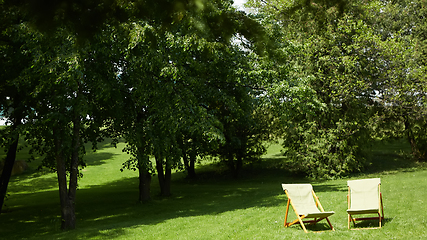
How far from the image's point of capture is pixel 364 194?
9016 mm

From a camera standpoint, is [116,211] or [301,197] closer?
[301,197]

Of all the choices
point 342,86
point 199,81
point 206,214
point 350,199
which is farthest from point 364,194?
point 342,86

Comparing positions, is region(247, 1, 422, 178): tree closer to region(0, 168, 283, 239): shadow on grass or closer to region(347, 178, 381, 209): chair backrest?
region(0, 168, 283, 239): shadow on grass

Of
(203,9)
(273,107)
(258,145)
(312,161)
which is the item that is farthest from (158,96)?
(258,145)

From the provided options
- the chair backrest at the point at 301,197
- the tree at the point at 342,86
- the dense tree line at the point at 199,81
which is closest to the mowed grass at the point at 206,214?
the chair backrest at the point at 301,197

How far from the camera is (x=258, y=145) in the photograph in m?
27.0

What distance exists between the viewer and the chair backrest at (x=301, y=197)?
901 centimetres

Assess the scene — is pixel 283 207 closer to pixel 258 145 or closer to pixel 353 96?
pixel 353 96

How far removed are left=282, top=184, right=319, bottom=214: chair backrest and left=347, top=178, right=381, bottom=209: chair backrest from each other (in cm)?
101

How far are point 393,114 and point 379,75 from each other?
2985 millimetres

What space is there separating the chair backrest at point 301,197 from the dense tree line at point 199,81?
3.52 metres

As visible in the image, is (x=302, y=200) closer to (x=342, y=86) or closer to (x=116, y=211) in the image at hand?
(x=116, y=211)

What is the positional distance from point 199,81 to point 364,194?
8.17m

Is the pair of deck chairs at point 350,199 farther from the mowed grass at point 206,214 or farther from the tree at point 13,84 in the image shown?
the tree at point 13,84
